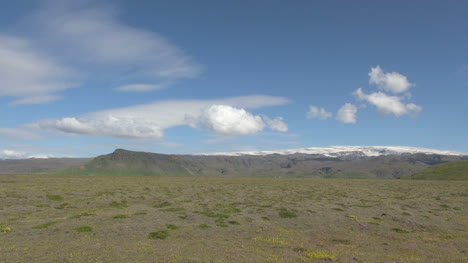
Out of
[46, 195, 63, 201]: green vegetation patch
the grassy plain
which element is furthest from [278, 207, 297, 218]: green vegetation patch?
[46, 195, 63, 201]: green vegetation patch

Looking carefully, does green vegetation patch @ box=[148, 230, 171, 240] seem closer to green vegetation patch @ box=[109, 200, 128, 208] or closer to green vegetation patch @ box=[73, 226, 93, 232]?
green vegetation patch @ box=[73, 226, 93, 232]

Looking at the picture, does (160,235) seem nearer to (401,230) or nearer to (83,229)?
(83,229)

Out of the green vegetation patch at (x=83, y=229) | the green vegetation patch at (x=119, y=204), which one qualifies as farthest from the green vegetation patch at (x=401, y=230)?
the green vegetation patch at (x=119, y=204)

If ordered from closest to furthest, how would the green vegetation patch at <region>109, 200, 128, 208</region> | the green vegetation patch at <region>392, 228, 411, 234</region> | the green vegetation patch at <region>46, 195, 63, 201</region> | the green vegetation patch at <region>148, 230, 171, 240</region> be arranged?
1. the green vegetation patch at <region>148, 230, 171, 240</region>
2. the green vegetation patch at <region>392, 228, 411, 234</region>
3. the green vegetation patch at <region>109, 200, 128, 208</region>
4. the green vegetation patch at <region>46, 195, 63, 201</region>

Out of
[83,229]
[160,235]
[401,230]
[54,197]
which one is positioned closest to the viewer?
[160,235]

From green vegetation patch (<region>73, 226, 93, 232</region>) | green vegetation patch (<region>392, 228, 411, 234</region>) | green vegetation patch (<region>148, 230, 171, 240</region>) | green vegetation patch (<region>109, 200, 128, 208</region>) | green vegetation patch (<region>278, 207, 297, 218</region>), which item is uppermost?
green vegetation patch (<region>73, 226, 93, 232</region>)

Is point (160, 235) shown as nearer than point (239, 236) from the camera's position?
Yes

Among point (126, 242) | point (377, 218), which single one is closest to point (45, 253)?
point (126, 242)

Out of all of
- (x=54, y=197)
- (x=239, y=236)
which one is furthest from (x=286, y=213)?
(x=54, y=197)

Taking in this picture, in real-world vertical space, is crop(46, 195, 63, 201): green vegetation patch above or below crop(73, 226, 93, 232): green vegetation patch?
below

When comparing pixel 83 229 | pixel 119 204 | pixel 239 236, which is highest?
pixel 83 229

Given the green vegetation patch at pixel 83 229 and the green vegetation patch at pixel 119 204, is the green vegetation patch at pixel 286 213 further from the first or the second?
the green vegetation patch at pixel 119 204

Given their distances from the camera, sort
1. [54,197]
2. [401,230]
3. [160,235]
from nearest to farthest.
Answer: [160,235] < [401,230] < [54,197]

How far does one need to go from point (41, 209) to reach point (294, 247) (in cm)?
3649
